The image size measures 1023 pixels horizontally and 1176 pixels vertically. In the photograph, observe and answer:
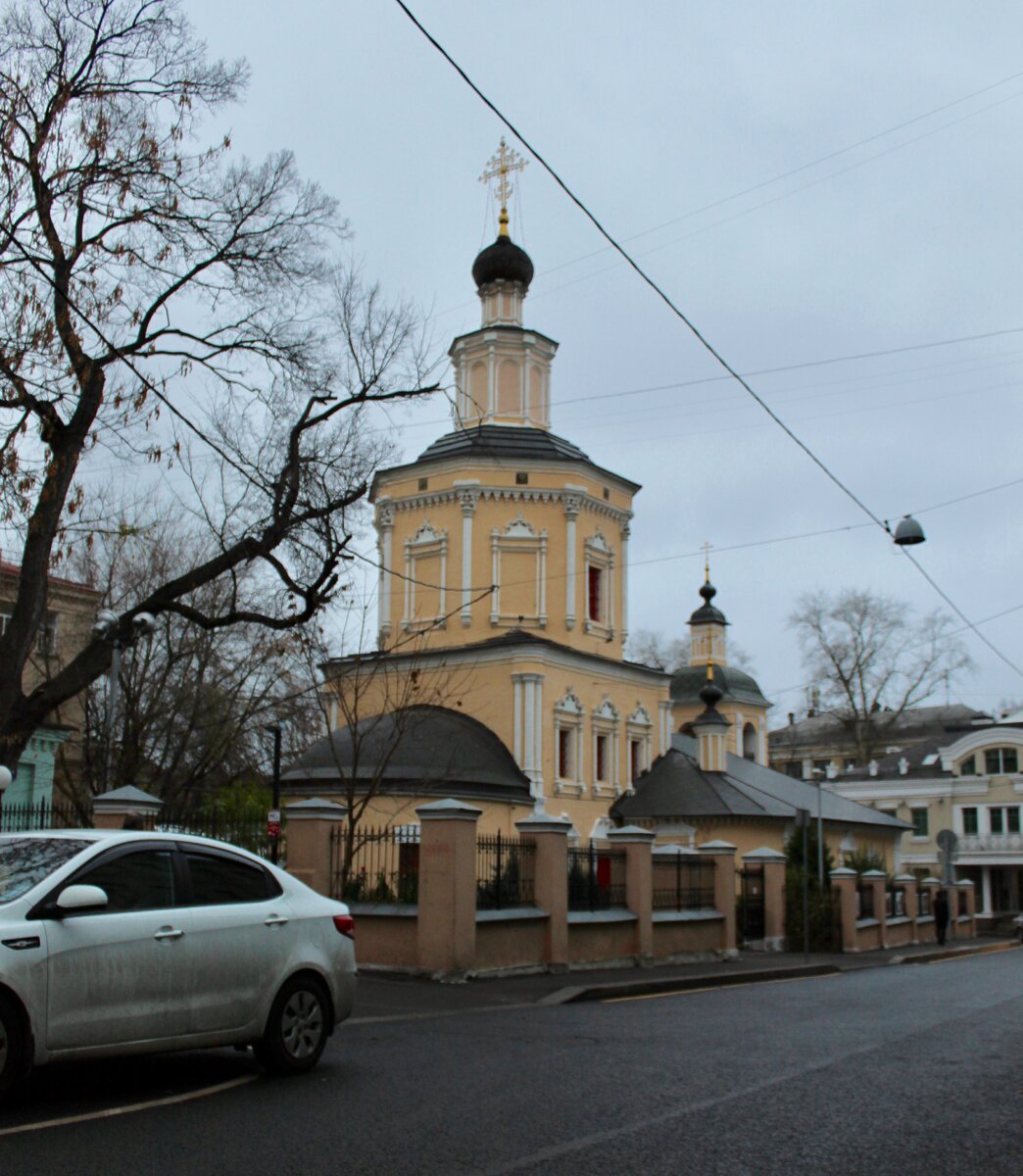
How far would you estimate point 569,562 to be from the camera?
3706 centimetres

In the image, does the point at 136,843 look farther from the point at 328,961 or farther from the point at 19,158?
the point at 19,158

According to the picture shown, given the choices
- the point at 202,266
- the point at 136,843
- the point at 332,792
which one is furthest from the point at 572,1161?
the point at 332,792

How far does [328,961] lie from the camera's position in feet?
28.3

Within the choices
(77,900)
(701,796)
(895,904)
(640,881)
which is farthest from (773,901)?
(77,900)

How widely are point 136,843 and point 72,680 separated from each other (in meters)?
8.30

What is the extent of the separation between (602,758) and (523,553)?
6611 mm

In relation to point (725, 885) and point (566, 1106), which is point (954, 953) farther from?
point (566, 1106)

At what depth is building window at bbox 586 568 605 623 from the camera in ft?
126

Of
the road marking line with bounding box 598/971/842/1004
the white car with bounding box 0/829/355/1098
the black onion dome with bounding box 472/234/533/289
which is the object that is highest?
the black onion dome with bounding box 472/234/533/289

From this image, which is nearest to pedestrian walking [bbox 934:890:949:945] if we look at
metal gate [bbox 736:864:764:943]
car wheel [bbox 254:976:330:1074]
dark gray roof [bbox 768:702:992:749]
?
metal gate [bbox 736:864:764:943]

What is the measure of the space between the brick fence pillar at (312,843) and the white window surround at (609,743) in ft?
70.5

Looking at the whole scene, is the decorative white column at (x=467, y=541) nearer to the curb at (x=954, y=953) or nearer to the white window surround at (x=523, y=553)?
the white window surround at (x=523, y=553)

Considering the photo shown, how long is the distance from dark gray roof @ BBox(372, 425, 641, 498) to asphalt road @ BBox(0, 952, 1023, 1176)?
26.5m

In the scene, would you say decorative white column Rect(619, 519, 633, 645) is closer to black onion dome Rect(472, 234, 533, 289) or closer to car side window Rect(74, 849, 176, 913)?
black onion dome Rect(472, 234, 533, 289)
